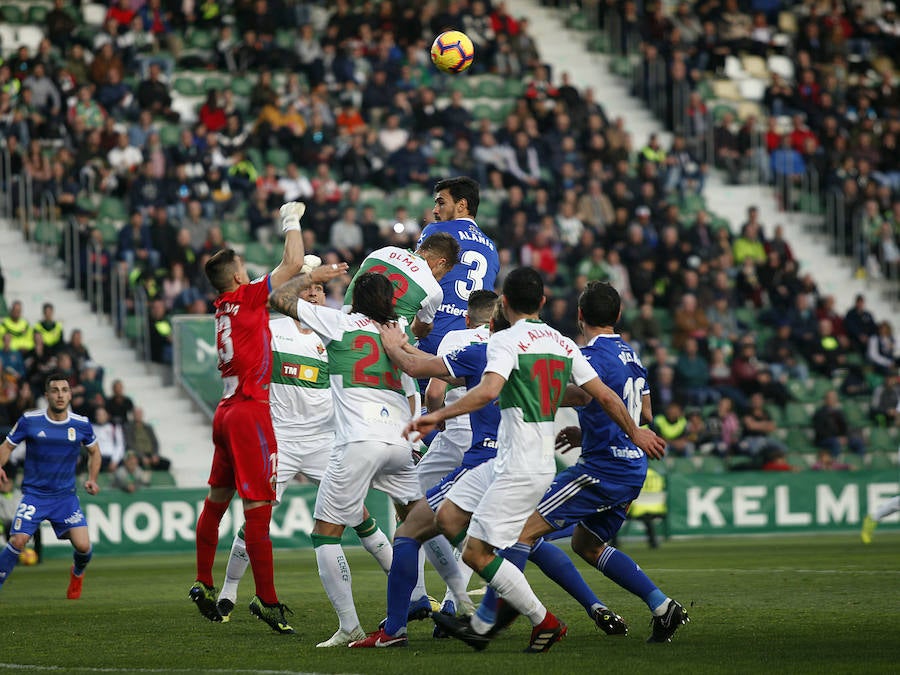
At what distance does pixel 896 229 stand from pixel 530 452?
23396mm

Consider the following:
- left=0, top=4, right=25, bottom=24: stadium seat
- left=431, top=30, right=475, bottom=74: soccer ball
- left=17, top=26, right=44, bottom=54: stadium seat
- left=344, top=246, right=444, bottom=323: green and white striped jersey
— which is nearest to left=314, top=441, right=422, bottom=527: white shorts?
left=344, top=246, right=444, bottom=323: green and white striped jersey

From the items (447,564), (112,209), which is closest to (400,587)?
(447,564)

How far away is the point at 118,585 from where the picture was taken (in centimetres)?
1585

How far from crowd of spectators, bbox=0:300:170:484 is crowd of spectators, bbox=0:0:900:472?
1.76 metres

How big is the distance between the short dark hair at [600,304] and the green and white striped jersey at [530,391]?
0.63 m

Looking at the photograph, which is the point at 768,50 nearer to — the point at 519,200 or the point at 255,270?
the point at 519,200

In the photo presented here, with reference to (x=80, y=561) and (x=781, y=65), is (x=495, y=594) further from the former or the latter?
(x=781, y=65)

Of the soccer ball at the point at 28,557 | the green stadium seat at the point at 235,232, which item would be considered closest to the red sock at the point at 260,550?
the soccer ball at the point at 28,557

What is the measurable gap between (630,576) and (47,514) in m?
7.05

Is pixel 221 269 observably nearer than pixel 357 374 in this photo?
No

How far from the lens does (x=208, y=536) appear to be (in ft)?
36.6

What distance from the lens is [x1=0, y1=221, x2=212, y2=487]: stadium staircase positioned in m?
23.7

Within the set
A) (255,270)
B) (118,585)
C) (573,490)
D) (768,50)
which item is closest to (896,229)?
(768,50)

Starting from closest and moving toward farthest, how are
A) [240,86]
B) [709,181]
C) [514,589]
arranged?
[514,589] → [240,86] → [709,181]
